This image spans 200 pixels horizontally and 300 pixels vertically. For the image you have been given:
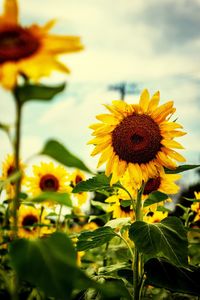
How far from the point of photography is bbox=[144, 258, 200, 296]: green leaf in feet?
7.52

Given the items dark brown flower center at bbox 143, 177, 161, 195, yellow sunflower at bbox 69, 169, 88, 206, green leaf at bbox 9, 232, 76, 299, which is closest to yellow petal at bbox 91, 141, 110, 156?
dark brown flower center at bbox 143, 177, 161, 195

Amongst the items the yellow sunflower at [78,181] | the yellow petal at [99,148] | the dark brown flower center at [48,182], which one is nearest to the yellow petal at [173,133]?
the yellow petal at [99,148]

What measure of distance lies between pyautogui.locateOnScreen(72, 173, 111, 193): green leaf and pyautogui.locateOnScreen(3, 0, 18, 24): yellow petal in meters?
1.27

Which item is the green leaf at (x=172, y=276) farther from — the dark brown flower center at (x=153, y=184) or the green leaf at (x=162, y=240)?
the dark brown flower center at (x=153, y=184)

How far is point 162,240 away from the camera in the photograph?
221 centimetres

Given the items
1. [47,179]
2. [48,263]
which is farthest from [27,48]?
[47,179]

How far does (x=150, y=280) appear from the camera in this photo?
233 cm

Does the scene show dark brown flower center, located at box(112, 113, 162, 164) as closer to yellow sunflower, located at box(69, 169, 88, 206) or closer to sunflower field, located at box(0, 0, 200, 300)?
sunflower field, located at box(0, 0, 200, 300)

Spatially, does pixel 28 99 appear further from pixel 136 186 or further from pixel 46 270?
pixel 136 186

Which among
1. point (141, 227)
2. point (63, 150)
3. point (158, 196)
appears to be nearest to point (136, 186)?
point (158, 196)

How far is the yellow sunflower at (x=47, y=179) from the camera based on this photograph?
4660 mm

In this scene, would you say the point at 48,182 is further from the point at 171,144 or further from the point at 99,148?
the point at 171,144

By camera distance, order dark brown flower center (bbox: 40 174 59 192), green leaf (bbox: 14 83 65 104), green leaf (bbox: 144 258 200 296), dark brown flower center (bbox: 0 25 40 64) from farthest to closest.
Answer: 1. dark brown flower center (bbox: 40 174 59 192)
2. green leaf (bbox: 144 258 200 296)
3. dark brown flower center (bbox: 0 25 40 64)
4. green leaf (bbox: 14 83 65 104)

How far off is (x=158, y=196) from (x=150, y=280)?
576 millimetres
